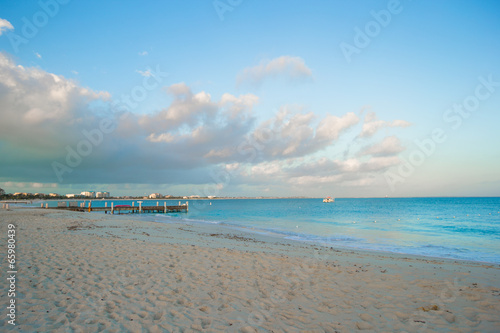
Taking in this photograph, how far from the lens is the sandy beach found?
14.5 feet

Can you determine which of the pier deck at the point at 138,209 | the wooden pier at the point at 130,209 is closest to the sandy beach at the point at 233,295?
the wooden pier at the point at 130,209

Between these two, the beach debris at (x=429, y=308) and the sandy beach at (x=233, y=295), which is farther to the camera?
the beach debris at (x=429, y=308)

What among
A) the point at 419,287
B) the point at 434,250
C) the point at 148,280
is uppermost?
the point at 148,280

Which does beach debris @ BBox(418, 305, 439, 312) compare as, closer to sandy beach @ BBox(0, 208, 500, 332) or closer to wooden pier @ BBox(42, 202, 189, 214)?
sandy beach @ BBox(0, 208, 500, 332)

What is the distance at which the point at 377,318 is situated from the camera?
4.93 m

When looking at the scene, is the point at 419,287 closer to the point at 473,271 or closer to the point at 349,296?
the point at 349,296

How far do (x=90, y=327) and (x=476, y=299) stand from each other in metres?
8.07

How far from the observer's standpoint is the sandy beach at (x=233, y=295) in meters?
4.42

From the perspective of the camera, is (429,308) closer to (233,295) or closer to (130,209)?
(233,295)

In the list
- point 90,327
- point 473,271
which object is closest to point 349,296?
point 90,327

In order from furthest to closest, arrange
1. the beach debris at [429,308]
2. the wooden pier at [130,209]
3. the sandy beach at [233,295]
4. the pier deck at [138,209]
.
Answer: the pier deck at [138,209]
the wooden pier at [130,209]
the beach debris at [429,308]
the sandy beach at [233,295]

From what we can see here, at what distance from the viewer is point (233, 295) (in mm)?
5762

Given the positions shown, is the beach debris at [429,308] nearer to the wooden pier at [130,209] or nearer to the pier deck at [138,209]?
the wooden pier at [130,209]

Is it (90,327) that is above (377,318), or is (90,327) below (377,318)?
above
